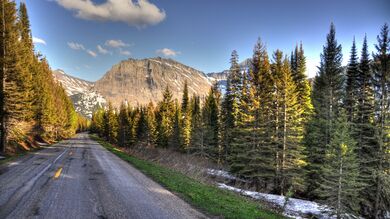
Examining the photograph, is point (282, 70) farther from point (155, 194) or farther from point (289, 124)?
point (155, 194)

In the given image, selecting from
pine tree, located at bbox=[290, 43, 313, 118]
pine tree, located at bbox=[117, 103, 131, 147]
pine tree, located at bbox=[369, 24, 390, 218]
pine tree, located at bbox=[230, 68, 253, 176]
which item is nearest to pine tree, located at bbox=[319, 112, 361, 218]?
pine tree, located at bbox=[369, 24, 390, 218]

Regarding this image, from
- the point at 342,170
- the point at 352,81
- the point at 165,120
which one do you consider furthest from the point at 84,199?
the point at 165,120

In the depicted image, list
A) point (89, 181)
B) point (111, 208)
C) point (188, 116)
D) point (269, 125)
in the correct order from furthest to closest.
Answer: point (188, 116), point (269, 125), point (89, 181), point (111, 208)

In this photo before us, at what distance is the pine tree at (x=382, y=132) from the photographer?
24.0 meters

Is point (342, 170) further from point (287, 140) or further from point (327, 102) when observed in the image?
point (327, 102)

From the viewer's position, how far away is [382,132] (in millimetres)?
24219

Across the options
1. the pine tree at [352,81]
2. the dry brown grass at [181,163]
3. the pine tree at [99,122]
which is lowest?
the dry brown grass at [181,163]

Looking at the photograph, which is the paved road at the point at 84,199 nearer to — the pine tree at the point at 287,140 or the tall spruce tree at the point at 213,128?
the pine tree at the point at 287,140

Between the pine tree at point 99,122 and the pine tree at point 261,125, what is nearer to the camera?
the pine tree at point 261,125

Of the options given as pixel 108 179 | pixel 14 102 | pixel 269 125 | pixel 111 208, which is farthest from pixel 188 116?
pixel 111 208

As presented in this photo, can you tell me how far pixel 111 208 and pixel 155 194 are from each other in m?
2.32

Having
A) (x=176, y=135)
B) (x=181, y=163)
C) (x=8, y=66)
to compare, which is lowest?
(x=181, y=163)

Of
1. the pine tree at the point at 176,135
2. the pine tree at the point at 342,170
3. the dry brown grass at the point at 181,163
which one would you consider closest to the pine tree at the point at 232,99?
the dry brown grass at the point at 181,163

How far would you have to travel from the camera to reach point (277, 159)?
84.2ft
